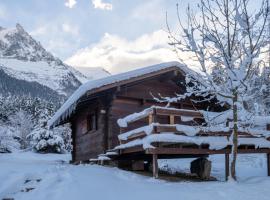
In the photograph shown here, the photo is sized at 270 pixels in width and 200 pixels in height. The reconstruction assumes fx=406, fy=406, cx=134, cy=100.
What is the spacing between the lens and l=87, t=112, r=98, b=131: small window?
723 inches

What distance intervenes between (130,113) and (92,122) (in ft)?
8.73

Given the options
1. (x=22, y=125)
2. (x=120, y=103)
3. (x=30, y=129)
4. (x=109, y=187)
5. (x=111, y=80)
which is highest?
(x=22, y=125)

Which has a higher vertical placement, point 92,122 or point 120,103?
point 120,103

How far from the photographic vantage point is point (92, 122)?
1925 cm

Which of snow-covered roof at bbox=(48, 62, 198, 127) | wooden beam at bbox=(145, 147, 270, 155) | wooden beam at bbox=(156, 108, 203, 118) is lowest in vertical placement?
wooden beam at bbox=(145, 147, 270, 155)

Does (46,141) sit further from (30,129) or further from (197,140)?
(197,140)

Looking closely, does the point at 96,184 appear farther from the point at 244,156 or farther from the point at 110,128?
the point at 244,156

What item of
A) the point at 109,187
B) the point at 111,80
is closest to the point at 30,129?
the point at 111,80

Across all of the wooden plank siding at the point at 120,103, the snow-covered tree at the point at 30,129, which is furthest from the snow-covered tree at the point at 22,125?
the wooden plank siding at the point at 120,103

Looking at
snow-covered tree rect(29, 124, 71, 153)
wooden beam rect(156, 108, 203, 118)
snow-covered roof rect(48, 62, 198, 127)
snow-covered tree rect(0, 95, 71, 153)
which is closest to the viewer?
wooden beam rect(156, 108, 203, 118)

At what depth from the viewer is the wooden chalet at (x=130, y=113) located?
1281 cm

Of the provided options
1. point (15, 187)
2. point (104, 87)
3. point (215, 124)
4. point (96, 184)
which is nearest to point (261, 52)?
point (215, 124)

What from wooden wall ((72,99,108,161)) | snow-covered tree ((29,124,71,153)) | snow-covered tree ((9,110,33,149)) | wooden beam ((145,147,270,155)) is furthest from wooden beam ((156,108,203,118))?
snow-covered tree ((9,110,33,149))

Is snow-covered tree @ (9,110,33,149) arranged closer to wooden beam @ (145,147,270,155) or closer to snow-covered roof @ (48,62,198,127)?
snow-covered roof @ (48,62,198,127)
